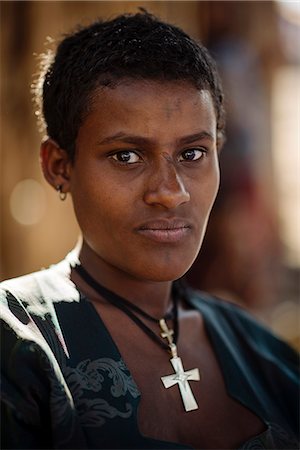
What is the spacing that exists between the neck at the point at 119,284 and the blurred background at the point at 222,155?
7.85 ft

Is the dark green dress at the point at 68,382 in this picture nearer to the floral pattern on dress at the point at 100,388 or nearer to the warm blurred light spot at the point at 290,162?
the floral pattern on dress at the point at 100,388

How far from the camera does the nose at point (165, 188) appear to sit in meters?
1.71

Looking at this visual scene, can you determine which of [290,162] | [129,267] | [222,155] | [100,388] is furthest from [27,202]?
[290,162]

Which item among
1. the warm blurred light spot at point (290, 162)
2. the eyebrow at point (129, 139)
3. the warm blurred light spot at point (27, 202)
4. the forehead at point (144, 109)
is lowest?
the eyebrow at point (129, 139)

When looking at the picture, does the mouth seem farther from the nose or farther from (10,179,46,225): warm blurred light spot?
(10,179,46,225): warm blurred light spot

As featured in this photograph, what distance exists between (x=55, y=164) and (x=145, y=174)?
0.36 metres

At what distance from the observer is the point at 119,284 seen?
6.48 feet

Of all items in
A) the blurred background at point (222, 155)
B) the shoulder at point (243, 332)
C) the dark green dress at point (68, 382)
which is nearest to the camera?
the dark green dress at point (68, 382)

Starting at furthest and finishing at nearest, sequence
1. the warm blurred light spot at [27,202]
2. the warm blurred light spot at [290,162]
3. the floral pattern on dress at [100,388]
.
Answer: the warm blurred light spot at [290,162], the warm blurred light spot at [27,202], the floral pattern on dress at [100,388]

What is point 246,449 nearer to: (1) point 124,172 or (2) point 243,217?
(1) point 124,172

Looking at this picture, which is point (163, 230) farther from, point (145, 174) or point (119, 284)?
point (119, 284)

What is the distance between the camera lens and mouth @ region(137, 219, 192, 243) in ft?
5.79

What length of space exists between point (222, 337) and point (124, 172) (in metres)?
0.68

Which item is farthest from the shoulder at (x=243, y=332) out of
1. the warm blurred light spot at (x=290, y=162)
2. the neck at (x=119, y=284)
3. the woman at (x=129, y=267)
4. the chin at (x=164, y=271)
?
the warm blurred light spot at (x=290, y=162)
